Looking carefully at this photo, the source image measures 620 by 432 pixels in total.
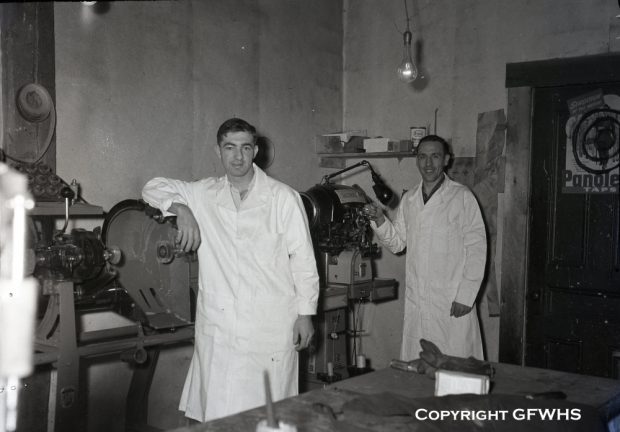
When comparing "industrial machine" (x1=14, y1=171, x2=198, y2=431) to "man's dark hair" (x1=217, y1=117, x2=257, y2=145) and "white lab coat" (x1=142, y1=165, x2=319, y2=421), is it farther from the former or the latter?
"man's dark hair" (x1=217, y1=117, x2=257, y2=145)

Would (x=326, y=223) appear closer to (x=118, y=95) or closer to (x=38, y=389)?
(x=118, y=95)

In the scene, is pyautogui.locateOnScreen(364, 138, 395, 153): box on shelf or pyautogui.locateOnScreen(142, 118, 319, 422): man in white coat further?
pyautogui.locateOnScreen(364, 138, 395, 153): box on shelf

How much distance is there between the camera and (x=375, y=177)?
4.41 m

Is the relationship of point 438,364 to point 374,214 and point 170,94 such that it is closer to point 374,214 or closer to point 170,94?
point 374,214

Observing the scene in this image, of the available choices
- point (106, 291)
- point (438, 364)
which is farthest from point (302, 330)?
point (106, 291)

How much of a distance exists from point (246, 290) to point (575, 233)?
89.9 inches

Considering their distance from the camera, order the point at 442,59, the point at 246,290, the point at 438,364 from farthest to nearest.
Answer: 1. the point at 442,59
2. the point at 246,290
3. the point at 438,364

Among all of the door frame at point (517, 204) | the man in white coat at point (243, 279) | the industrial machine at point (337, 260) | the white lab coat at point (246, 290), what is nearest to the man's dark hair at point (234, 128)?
the man in white coat at point (243, 279)

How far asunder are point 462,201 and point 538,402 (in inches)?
89.7

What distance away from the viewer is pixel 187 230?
2912 millimetres

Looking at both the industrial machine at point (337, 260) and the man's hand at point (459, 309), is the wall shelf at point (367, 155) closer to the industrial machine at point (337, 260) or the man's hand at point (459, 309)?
the industrial machine at point (337, 260)

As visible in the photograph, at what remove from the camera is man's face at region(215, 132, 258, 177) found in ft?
9.95

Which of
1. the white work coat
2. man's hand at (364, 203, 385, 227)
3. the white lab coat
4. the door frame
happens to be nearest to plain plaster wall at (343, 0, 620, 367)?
the door frame

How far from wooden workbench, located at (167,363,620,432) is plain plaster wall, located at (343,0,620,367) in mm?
2137
